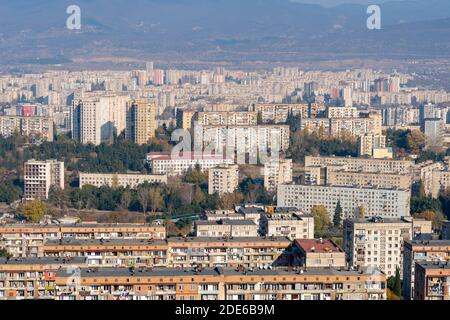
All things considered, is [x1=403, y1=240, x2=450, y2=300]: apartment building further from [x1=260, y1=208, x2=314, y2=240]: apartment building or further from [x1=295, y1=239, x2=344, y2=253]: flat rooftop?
[x1=260, y1=208, x2=314, y2=240]: apartment building

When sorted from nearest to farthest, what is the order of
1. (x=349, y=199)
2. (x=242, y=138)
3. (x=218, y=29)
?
(x=349, y=199) < (x=242, y=138) < (x=218, y=29)

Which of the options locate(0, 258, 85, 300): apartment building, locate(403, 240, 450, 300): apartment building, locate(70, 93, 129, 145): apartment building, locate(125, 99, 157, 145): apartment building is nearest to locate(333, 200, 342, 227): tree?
locate(403, 240, 450, 300): apartment building

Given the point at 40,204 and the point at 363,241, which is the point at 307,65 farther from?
the point at 363,241

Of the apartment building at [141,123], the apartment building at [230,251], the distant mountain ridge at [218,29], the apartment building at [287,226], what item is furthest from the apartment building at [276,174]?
the distant mountain ridge at [218,29]

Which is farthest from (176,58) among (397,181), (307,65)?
(397,181)

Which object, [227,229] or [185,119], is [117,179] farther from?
[227,229]

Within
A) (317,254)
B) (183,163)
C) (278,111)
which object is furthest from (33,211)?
(278,111)

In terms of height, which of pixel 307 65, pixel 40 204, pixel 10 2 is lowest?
pixel 40 204
